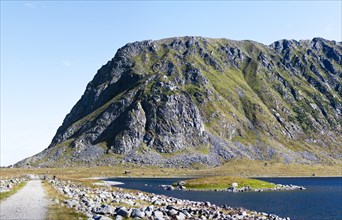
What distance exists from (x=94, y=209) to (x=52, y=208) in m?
5.04

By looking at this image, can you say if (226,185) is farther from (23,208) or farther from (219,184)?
(23,208)

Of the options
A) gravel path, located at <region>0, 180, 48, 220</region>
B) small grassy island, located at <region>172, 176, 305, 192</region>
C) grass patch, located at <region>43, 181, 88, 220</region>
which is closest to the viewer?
grass patch, located at <region>43, 181, 88, 220</region>

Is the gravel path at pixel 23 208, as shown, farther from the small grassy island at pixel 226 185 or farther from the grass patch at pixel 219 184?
the grass patch at pixel 219 184

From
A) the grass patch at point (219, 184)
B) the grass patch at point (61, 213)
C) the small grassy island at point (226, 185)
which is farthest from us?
the grass patch at point (219, 184)

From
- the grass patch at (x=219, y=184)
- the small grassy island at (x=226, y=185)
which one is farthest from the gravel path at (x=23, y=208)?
the grass patch at (x=219, y=184)

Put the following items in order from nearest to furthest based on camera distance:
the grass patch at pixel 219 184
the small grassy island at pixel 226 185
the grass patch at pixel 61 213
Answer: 1. the grass patch at pixel 61 213
2. the small grassy island at pixel 226 185
3. the grass patch at pixel 219 184

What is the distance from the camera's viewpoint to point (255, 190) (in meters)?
127

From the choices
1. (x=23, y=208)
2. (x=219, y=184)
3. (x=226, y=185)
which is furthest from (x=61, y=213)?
(x=219, y=184)

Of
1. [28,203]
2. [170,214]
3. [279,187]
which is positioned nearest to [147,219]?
[170,214]

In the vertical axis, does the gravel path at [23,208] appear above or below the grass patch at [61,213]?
above

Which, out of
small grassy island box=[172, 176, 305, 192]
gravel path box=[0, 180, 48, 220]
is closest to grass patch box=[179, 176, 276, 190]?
small grassy island box=[172, 176, 305, 192]

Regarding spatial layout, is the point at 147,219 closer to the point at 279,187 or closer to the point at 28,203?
the point at 28,203

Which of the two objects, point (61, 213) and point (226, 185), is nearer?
point (61, 213)

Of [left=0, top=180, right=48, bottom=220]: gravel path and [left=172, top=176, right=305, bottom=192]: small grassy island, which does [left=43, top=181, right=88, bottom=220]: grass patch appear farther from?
[left=172, top=176, right=305, bottom=192]: small grassy island
